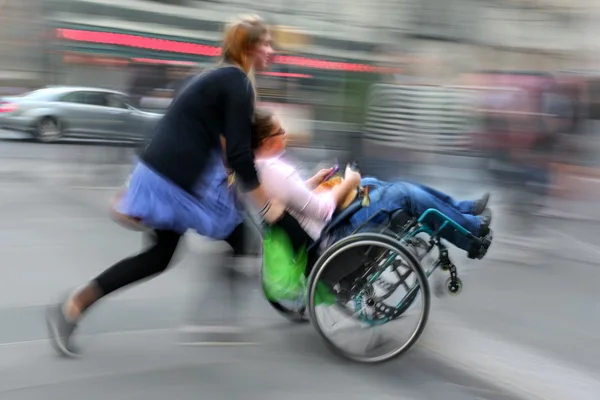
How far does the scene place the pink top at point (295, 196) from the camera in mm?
3447

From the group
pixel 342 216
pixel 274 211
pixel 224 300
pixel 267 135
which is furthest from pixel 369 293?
pixel 267 135

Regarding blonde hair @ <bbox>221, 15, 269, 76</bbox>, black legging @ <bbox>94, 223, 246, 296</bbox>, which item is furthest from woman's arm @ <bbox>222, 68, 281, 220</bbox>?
black legging @ <bbox>94, 223, 246, 296</bbox>

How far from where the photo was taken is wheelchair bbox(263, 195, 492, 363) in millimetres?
3338

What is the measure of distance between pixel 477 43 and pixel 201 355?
1855cm

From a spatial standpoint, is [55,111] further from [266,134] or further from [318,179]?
[266,134]

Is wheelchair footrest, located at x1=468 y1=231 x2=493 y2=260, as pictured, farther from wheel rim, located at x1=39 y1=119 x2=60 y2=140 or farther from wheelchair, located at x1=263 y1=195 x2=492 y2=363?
wheel rim, located at x1=39 y1=119 x2=60 y2=140

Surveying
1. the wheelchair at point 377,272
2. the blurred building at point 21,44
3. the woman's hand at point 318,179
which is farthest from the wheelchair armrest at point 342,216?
the blurred building at point 21,44

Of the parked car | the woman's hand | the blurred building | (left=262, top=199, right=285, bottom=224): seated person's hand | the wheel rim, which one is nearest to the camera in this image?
(left=262, top=199, right=285, bottom=224): seated person's hand

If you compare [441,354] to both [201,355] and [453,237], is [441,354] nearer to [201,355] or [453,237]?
[453,237]

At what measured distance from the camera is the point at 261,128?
3443 millimetres

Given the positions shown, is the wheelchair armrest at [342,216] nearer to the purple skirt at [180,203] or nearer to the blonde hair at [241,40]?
the purple skirt at [180,203]

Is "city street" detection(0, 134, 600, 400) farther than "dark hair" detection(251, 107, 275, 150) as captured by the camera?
No

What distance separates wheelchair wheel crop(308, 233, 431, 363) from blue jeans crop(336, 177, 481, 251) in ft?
0.67

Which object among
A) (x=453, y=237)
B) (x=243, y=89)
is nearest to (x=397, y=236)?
(x=453, y=237)
